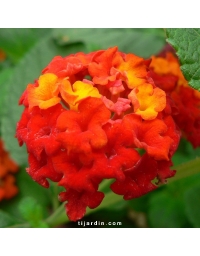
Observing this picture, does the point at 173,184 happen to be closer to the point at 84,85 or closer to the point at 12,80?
the point at 12,80

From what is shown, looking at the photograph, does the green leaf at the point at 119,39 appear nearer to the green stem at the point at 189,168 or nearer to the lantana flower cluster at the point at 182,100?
the lantana flower cluster at the point at 182,100

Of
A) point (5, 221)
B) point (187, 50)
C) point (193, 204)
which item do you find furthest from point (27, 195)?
point (187, 50)

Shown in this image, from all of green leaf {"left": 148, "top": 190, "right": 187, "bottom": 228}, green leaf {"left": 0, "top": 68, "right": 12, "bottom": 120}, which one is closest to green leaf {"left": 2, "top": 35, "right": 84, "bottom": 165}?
green leaf {"left": 0, "top": 68, "right": 12, "bottom": 120}

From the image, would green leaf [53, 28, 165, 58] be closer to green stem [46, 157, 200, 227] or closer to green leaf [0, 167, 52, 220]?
green leaf [0, 167, 52, 220]

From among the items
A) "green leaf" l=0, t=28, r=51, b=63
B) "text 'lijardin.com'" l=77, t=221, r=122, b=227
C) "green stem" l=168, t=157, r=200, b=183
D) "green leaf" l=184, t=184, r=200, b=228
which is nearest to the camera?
"green stem" l=168, t=157, r=200, b=183

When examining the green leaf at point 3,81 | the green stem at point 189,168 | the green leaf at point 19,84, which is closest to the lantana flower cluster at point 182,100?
the green stem at point 189,168
